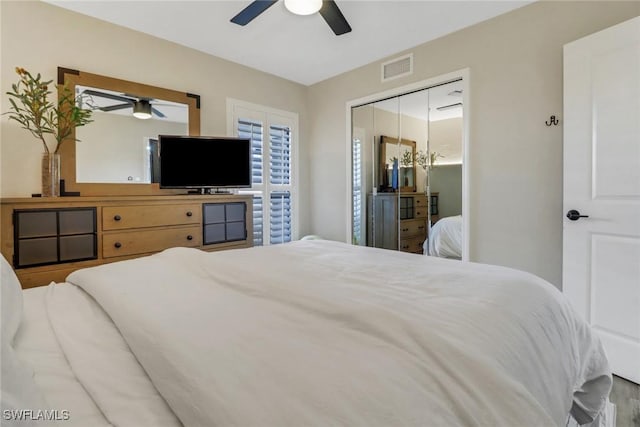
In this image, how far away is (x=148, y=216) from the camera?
96.4 inches

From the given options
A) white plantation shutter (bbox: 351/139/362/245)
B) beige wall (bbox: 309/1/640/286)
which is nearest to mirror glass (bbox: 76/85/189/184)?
white plantation shutter (bbox: 351/139/362/245)

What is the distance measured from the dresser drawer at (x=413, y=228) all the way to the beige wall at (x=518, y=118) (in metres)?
0.48

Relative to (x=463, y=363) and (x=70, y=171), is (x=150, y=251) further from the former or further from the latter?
(x=463, y=363)

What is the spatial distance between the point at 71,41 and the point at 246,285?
110 inches

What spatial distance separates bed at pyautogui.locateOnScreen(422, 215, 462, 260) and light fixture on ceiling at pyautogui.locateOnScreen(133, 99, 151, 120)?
2893mm

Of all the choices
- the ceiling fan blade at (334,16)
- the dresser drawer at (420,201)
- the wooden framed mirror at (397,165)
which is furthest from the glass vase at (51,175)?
the dresser drawer at (420,201)

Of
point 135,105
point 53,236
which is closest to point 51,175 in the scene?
point 53,236

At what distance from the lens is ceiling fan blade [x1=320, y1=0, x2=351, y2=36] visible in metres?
1.99

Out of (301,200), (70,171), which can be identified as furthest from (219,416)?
(301,200)

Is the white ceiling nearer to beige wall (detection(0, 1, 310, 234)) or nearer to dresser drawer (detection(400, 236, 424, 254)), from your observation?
beige wall (detection(0, 1, 310, 234))

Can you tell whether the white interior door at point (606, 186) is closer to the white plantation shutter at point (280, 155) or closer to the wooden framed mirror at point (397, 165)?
the wooden framed mirror at point (397, 165)

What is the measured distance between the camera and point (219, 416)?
455 millimetres

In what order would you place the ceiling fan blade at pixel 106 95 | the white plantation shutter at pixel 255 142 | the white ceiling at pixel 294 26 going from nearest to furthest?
the white ceiling at pixel 294 26 < the ceiling fan blade at pixel 106 95 < the white plantation shutter at pixel 255 142

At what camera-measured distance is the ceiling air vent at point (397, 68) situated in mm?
3146
